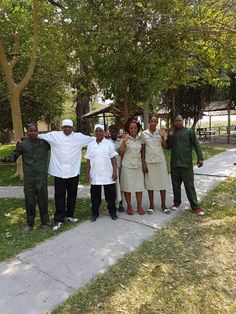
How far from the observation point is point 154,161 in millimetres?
5938

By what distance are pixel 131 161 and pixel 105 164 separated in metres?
0.50

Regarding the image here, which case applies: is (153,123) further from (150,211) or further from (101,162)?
(150,211)

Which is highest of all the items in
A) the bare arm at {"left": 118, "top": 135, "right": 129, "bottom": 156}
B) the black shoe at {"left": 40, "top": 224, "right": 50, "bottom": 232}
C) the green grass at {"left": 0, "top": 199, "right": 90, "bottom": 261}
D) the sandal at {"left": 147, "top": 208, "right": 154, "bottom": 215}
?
the bare arm at {"left": 118, "top": 135, "right": 129, "bottom": 156}

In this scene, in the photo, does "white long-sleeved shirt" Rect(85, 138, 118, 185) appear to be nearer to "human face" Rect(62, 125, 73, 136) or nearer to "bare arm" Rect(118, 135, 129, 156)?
"bare arm" Rect(118, 135, 129, 156)

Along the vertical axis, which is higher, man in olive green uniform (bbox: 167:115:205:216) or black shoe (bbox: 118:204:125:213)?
man in olive green uniform (bbox: 167:115:205:216)

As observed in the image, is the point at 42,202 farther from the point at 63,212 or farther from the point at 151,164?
the point at 151,164

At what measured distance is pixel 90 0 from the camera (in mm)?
7164

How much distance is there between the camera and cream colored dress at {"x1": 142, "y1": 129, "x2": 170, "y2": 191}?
5922 millimetres

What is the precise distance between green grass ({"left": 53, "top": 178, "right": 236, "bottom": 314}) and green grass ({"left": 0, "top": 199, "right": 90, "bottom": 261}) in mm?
1425

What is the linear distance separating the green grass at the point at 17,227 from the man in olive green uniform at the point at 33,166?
0.27m

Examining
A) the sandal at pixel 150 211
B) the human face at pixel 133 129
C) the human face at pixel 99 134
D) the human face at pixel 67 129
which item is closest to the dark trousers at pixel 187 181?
the sandal at pixel 150 211

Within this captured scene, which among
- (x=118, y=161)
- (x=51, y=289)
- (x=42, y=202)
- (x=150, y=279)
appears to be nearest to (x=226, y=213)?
(x=118, y=161)

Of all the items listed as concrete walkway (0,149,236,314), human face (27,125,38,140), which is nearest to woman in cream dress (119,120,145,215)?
concrete walkway (0,149,236,314)

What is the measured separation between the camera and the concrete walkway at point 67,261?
349 cm
